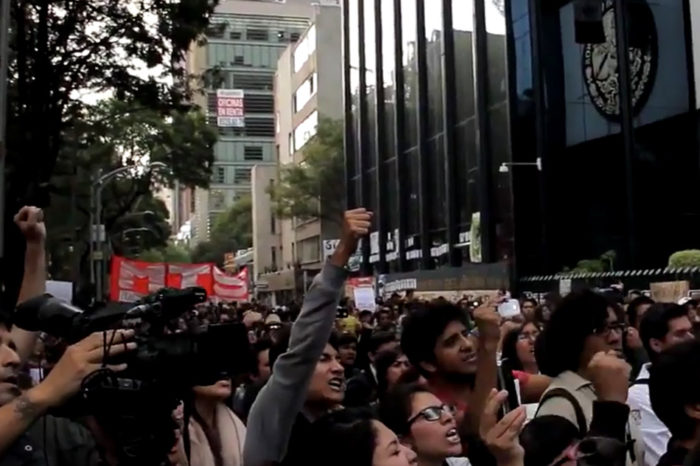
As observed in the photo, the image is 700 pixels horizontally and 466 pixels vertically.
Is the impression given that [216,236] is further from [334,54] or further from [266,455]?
[266,455]

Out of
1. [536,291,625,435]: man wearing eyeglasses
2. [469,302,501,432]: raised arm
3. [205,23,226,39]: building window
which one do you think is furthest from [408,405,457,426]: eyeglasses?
[205,23,226,39]: building window

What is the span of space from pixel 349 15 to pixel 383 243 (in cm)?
1264

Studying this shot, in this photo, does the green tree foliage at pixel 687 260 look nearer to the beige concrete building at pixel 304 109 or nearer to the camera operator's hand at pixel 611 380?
the camera operator's hand at pixel 611 380

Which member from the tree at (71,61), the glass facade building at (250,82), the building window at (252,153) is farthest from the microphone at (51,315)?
the building window at (252,153)

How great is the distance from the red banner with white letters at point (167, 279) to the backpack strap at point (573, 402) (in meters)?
13.4

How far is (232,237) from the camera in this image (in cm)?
9981

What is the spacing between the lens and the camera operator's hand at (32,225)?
13.3ft

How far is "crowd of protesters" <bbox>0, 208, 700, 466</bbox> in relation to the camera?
3051mm

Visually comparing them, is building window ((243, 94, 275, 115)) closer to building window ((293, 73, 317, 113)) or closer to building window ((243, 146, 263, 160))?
building window ((243, 146, 263, 160))

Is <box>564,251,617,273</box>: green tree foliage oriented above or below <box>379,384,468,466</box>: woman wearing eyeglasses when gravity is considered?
above

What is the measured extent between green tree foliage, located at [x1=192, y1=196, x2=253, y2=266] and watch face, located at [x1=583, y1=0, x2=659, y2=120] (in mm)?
66309

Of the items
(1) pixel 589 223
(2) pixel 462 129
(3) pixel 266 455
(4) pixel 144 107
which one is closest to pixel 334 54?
(2) pixel 462 129

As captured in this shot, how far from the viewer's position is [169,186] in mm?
38688

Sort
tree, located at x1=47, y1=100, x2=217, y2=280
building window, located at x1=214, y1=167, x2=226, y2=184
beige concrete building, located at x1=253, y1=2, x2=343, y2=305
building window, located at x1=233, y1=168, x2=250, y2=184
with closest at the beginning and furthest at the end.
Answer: tree, located at x1=47, y1=100, x2=217, y2=280
beige concrete building, located at x1=253, y1=2, x2=343, y2=305
building window, located at x1=214, y1=167, x2=226, y2=184
building window, located at x1=233, y1=168, x2=250, y2=184
